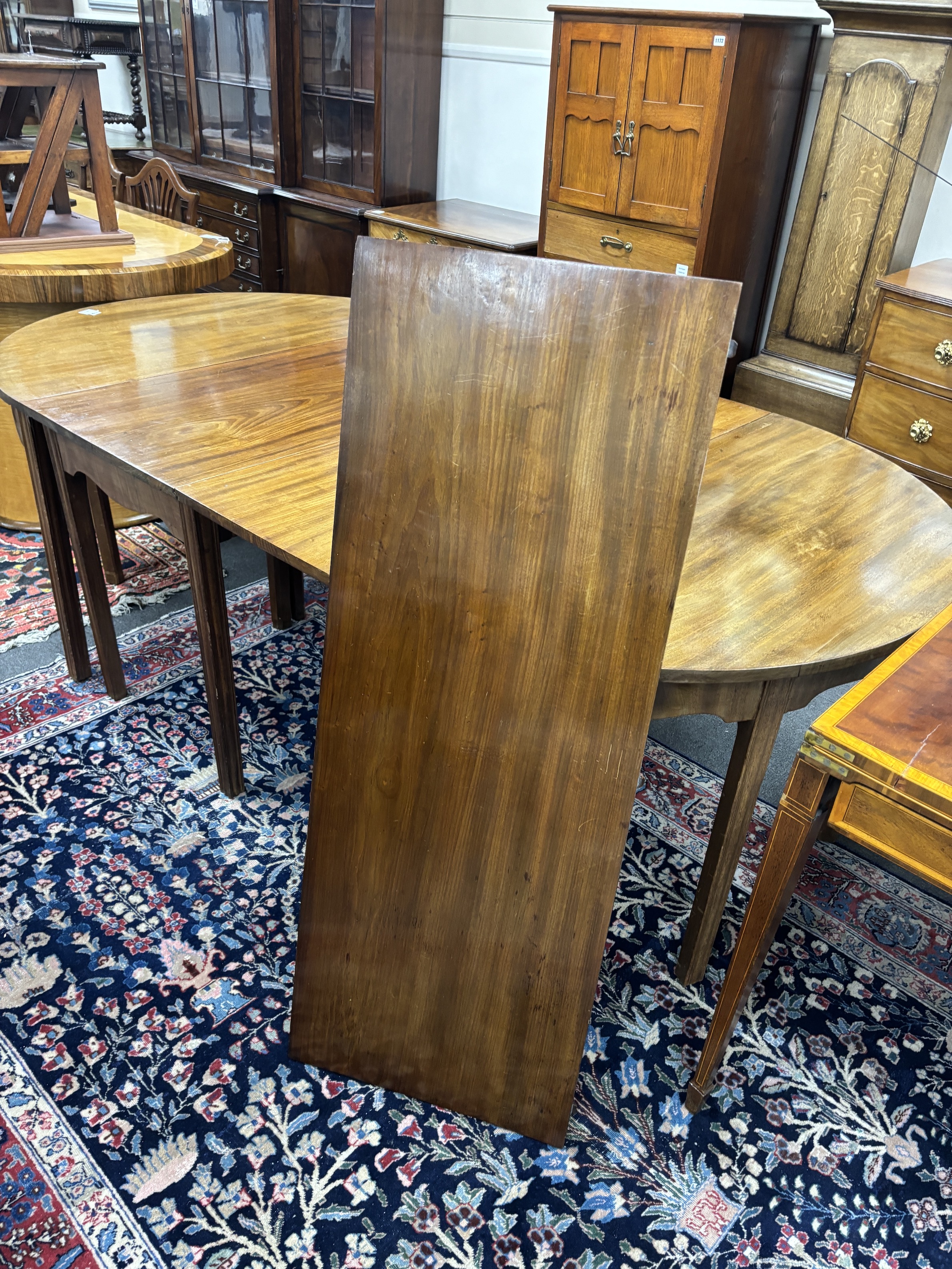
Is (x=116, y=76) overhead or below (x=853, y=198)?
overhead

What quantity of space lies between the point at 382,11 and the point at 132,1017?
377 centimetres

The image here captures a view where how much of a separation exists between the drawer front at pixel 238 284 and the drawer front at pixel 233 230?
136 mm

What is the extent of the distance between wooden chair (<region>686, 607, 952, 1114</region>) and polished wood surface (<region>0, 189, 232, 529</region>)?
2.28m

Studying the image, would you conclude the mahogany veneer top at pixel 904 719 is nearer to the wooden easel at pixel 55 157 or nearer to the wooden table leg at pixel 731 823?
the wooden table leg at pixel 731 823

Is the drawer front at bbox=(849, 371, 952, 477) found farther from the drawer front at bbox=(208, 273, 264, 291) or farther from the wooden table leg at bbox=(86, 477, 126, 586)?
the drawer front at bbox=(208, 273, 264, 291)

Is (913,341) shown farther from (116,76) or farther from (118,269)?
(116,76)

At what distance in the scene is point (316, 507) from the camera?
1451 mm

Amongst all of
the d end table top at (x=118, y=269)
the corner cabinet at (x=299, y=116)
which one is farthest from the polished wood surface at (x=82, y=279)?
the corner cabinet at (x=299, y=116)

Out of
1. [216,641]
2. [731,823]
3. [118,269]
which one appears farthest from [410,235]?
[731,823]

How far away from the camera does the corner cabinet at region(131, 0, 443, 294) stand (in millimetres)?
3828

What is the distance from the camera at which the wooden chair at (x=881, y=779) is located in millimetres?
Answer: 1019

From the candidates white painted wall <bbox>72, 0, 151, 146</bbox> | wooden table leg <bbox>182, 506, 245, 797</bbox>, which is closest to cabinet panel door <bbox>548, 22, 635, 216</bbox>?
wooden table leg <bbox>182, 506, 245, 797</bbox>

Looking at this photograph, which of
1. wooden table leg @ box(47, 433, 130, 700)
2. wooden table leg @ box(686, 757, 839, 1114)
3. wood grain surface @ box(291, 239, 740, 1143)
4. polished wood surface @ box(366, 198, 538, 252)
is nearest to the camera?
wood grain surface @ box(291, 239, 740, 1143)

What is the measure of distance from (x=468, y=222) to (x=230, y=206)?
148cm
